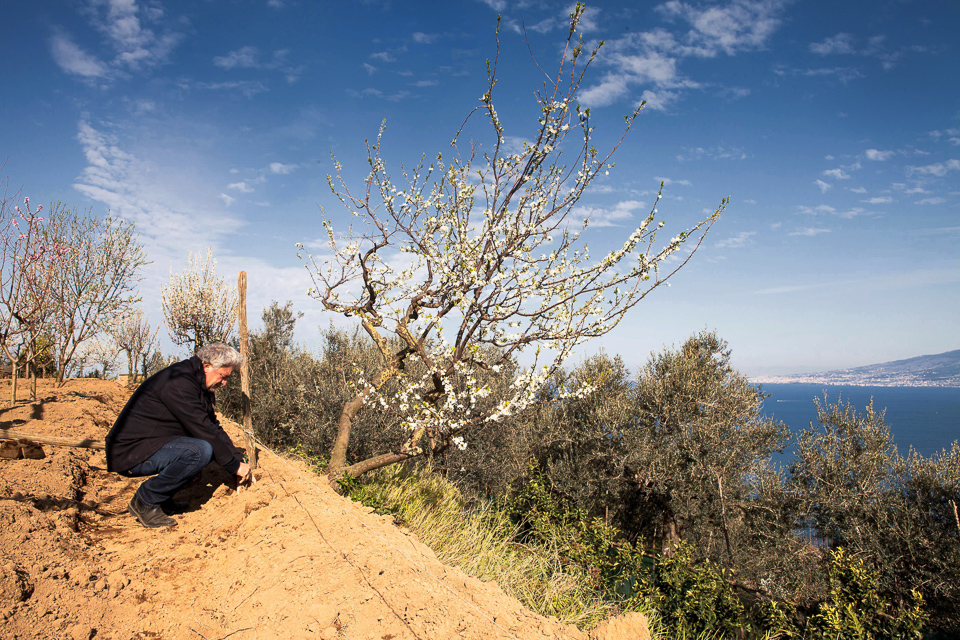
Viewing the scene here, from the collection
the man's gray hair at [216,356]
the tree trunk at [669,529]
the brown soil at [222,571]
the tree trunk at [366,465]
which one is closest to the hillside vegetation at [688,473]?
the tree trunk at [669,529]

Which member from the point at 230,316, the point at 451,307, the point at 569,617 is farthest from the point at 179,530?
the point at 230,316

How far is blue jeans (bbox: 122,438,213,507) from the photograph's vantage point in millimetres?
3912

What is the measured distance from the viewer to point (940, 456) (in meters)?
12.9

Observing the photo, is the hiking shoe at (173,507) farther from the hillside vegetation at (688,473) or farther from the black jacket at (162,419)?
the hillside vegetation at (688,473)

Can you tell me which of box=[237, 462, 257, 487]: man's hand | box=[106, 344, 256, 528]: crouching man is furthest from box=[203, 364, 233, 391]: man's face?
box=[237, 462, 257, 487]: man's hand

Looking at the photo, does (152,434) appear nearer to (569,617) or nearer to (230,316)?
(569,617)

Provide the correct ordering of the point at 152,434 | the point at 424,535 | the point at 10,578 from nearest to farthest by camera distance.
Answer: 1. the point at 10,578
2. the point at 152,434
3. the point at 424,535

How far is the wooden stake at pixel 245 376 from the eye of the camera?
5312 mm

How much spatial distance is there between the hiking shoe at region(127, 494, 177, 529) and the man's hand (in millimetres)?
653

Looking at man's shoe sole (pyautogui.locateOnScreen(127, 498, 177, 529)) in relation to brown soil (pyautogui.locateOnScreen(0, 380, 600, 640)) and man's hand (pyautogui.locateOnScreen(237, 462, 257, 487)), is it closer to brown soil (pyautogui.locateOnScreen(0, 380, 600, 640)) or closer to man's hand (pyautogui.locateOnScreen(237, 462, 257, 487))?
brown soil (pyautogui.locateOnScreen(0, 380, 600, 640))

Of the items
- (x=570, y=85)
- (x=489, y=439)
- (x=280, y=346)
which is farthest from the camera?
(x=280, y=346)

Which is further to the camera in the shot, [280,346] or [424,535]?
[280,346]

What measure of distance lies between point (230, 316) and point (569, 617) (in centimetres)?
1358

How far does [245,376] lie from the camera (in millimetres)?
5418
